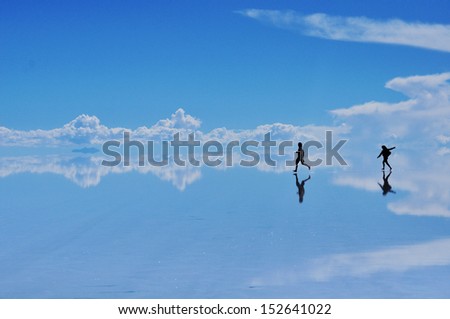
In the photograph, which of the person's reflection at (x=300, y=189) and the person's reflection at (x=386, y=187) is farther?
the person's reflection at (x=386, y=187)

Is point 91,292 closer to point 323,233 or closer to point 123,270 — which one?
point 123,270

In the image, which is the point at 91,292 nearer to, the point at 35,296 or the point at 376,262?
the point at 35,296

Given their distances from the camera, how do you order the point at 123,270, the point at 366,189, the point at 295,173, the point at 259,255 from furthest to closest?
the point at 295,173
the point at 366,189
the point at 259,255
the point at 123,270

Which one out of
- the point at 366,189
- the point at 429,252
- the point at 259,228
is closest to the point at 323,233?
the point at 259,228

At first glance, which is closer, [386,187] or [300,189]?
[300,189]

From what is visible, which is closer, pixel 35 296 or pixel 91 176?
pixel 35 296

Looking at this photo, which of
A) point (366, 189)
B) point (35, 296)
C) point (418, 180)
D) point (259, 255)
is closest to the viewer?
point (35, 296)

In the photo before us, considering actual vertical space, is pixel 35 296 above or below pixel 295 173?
below

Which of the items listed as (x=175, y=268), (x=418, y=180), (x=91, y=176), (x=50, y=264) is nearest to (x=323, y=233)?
(x=175, y=268)

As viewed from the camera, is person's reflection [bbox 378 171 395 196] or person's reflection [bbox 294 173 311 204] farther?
person's reflection [bbox 378 171 395 196]
